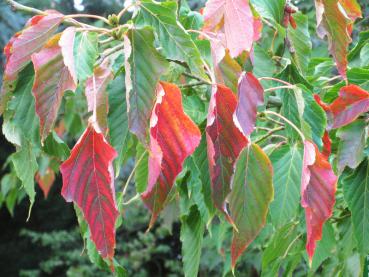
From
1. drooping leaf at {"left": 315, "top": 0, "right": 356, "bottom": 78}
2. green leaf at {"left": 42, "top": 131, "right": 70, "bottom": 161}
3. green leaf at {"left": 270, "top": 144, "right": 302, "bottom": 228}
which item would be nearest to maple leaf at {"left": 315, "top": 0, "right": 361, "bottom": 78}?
drooping leaf at {"left": 315, "top": 0, "right": 356, "bottom": 78}

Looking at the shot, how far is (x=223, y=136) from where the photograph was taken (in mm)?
647

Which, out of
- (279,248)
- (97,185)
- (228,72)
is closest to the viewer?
(97,185)

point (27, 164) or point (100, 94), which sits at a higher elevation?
point (100, 94)

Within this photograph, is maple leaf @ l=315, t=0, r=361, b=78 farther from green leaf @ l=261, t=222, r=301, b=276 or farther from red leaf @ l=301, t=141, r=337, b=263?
green leaf @ l=261, t=222, r=301, b=276

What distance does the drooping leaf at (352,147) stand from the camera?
0.98 meters

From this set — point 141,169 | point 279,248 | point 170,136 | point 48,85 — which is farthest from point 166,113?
point 279,248

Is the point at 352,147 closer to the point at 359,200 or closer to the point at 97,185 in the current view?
the point at 359,200

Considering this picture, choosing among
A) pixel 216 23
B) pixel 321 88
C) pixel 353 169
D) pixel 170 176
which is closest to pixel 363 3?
pixel 321 88

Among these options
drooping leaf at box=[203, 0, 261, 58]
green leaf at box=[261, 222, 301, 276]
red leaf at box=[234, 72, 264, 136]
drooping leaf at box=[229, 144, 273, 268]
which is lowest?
green leaf at box=[261, 222, 301, 276]

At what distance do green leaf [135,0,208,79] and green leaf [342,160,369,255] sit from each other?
1.41ft

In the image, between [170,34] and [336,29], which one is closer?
[170,34]

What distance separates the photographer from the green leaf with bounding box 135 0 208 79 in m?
0.71

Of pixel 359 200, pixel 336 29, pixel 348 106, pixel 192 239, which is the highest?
pixel 336 29

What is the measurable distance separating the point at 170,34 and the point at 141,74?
0.08 metres
